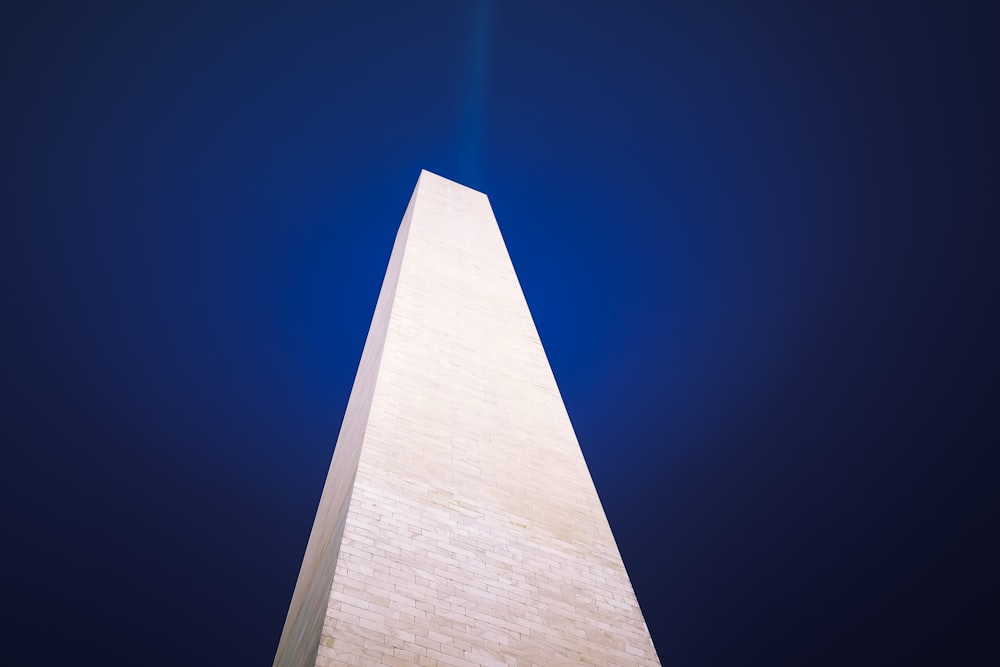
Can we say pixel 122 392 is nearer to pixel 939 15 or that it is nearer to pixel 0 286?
pixel 0 286

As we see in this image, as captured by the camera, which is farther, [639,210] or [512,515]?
[639,210]

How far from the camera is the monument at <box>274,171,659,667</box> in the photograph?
4320 mm

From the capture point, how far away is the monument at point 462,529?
4.32 metres

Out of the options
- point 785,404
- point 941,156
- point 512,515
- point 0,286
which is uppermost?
point 941,156

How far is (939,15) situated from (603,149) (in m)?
7.51

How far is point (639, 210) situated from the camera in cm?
1833

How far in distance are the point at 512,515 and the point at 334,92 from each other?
14.0 m

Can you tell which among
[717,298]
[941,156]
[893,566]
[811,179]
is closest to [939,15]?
[941,156]

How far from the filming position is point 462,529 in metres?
5.26

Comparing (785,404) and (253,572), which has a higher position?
(785,404)

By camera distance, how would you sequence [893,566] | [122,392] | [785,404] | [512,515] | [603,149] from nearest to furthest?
1. [512,515]
2. [893,566]
3. [785,404]
4. [122,392]
5. [603,149]

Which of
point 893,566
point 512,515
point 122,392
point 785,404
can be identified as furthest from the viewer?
point 122,392

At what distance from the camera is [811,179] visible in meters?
15.1

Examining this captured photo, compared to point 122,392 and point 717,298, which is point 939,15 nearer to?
point 717,298
